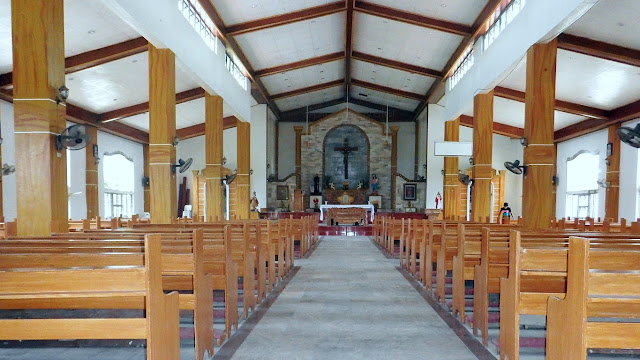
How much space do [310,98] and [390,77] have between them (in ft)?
17.1

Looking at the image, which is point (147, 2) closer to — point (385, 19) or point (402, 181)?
point (385, 19)

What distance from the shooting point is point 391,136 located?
22.8m

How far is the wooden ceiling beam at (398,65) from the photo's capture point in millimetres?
15297

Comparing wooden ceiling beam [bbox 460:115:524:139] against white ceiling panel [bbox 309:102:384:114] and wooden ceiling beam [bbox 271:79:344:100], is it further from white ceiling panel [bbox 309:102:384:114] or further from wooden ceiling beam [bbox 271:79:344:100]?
wooden ceiling beam [bbox 271:79:344:100]

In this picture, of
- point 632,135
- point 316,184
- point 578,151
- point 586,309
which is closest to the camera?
point 586,309

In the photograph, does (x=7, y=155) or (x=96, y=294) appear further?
(x=7, y=155)

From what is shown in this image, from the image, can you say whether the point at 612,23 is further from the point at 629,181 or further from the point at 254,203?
the point at 254,203

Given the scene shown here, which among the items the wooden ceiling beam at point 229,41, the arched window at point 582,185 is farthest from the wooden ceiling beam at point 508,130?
the wooden ceiling beam at point 229,41

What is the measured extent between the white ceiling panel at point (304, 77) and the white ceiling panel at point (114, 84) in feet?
12.5

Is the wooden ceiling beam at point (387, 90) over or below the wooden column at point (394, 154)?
over

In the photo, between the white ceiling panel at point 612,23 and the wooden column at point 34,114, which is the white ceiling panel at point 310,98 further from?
the wooden column at point 34,114

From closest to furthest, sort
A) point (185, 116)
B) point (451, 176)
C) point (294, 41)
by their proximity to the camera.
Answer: point (294, 41) < point (451, 176) < point (185, 116)

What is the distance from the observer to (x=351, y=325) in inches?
144

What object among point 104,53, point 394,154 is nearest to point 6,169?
point 104,53
